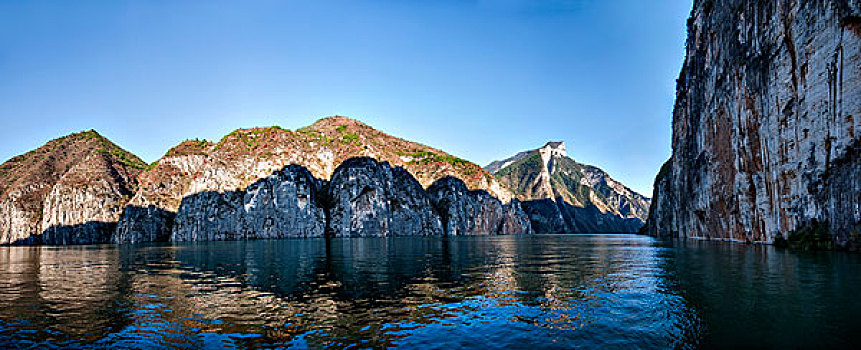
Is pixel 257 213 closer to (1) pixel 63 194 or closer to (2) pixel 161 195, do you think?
(2) pixel 161 195

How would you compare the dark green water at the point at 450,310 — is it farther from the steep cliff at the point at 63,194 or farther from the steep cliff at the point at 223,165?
the steep cliff at the point at 63,194

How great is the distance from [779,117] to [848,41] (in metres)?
11.4

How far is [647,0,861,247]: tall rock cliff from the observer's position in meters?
33.5

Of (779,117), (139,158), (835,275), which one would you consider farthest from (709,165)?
(139,158)

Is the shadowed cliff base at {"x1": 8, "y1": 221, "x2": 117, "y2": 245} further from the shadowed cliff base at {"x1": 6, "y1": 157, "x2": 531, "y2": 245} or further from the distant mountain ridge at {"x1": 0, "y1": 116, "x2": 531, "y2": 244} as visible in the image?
the distant mountain ridge at {"x1": 0, "y1": 116, "x2": 531, "y2": 244}

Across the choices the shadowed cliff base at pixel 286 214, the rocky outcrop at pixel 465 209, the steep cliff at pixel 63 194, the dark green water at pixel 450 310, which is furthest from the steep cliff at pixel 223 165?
the dark green water at pixel 450 310

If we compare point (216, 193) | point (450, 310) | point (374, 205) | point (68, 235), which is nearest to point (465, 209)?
point (374, 205)

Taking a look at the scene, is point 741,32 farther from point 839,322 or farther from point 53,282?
point 53,282

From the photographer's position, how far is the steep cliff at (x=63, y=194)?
5379 inches

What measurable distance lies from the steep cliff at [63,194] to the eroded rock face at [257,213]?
33348mm

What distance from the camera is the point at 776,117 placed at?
143 feet

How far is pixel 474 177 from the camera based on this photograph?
19862 cm

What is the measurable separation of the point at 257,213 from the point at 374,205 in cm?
3714

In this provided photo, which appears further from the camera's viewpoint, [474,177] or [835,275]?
[474,177]
